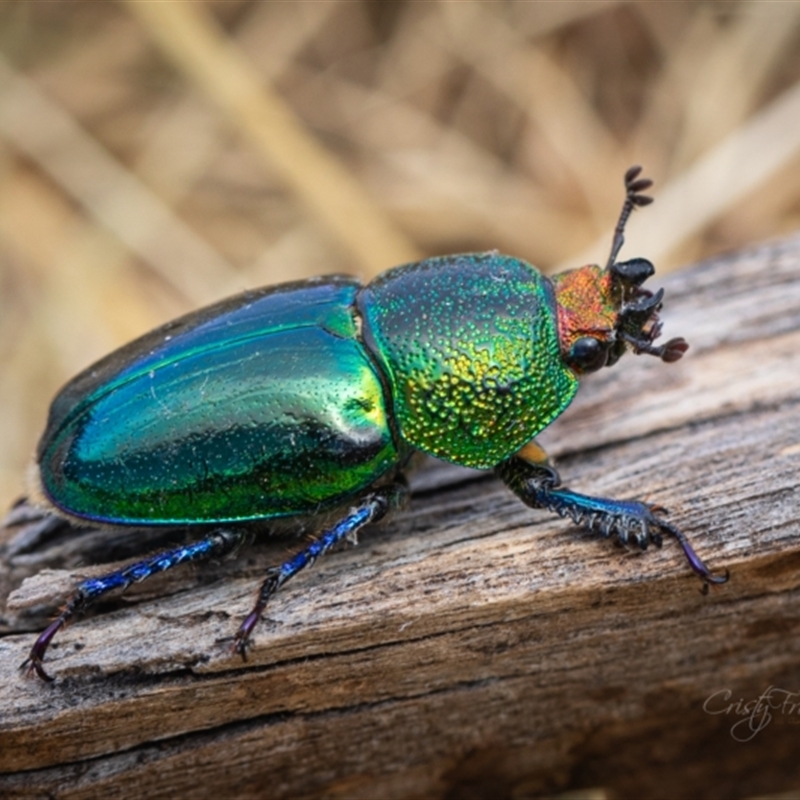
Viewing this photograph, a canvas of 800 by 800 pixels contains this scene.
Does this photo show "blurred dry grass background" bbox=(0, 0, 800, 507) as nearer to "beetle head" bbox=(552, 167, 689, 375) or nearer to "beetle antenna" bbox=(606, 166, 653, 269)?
"beetle antenna" bbox=(606, 166, 653, 269)

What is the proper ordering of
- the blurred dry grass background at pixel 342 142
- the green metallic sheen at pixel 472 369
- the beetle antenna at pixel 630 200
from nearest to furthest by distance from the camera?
the green metallic sheen at pixel 472 369 → the beetle antenna at pixel 630 200 → the blurred dry grass background at pixel 342 142

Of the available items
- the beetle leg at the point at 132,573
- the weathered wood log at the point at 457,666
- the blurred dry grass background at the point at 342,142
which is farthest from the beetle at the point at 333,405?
the blurred dry grass background at the point at 342,142

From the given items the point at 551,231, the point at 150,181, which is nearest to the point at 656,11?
the point at 551,231

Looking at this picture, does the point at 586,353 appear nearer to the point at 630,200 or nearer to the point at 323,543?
the point at 630,200

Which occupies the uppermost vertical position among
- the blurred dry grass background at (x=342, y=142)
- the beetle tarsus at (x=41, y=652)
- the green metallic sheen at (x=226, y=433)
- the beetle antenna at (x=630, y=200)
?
the blurred dry grass background at (x=342, y=142)

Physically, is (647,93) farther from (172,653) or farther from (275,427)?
(172,653)

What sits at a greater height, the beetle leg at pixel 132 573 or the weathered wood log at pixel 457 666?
the beetle leg at pixel 132 573

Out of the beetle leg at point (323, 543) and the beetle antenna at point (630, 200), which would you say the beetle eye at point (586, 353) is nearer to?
the beetle antenna at point (630, 200)

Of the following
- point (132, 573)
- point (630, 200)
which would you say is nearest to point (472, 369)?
point (630, 200)
